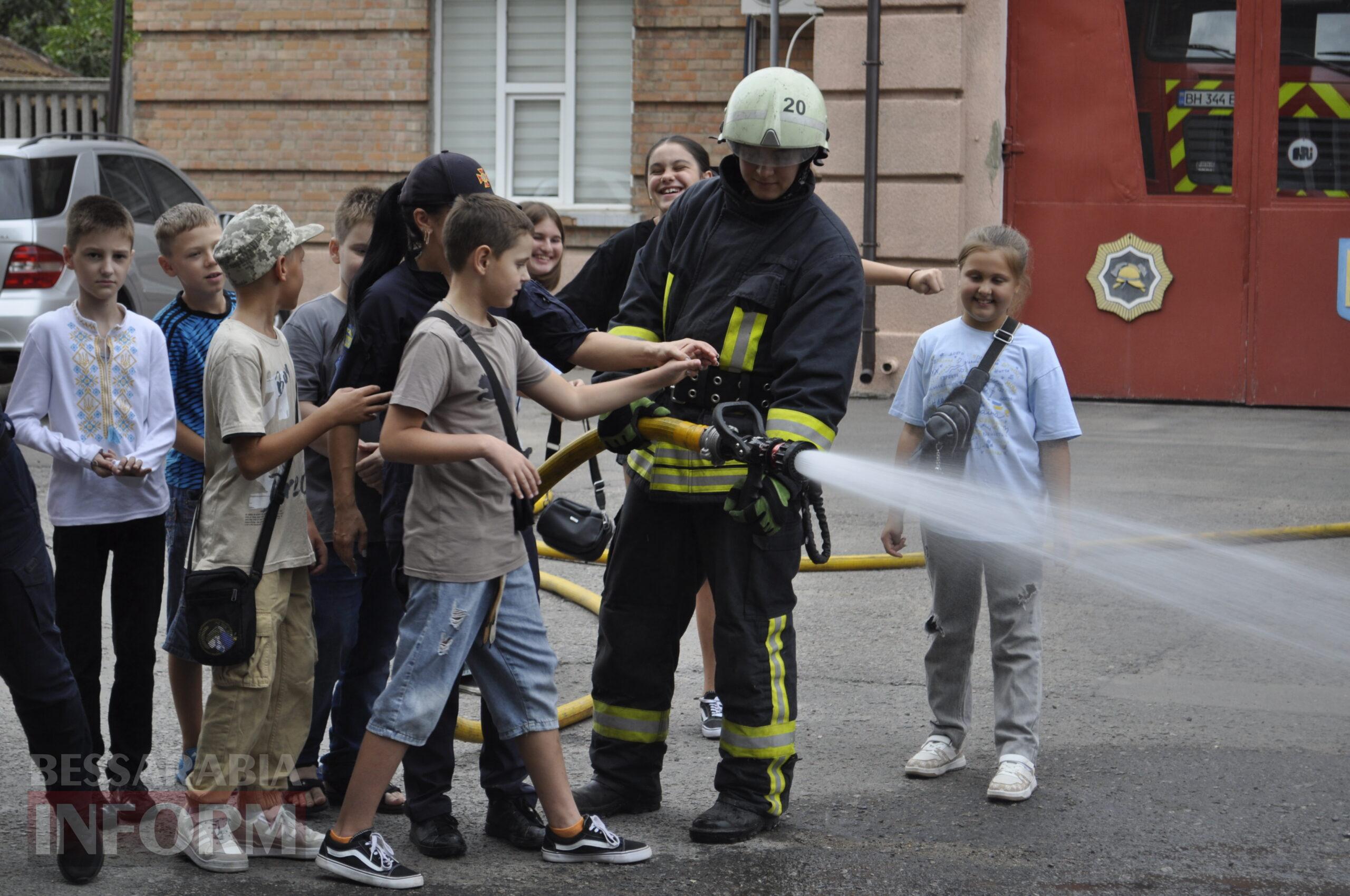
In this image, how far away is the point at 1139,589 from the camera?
643 cm

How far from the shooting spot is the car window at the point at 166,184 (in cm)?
1192

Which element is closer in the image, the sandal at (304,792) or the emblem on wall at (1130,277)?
the sandal at (304,792)

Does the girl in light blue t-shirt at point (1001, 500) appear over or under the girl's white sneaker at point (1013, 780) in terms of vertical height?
over

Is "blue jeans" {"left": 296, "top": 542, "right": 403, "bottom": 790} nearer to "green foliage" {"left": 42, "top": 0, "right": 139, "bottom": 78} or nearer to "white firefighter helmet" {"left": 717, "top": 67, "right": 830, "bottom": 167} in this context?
"white firefighter helmet" {"left": 717, "top": 67, "right": 830, "bottom": 167}

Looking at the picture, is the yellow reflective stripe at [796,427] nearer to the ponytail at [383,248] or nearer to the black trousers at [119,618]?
the ponytail at [383,248]

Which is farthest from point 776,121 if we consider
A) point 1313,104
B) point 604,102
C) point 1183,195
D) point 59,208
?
point 604,102

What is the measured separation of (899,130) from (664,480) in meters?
7.69

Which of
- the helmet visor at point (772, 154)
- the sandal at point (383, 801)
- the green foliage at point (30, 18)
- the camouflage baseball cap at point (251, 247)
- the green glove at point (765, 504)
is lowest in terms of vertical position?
the sandal at point (383, 801)

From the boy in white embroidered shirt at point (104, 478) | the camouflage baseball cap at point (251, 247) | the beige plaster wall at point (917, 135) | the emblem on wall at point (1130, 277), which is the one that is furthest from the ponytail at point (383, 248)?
the emblem on wall at point (1130, 277)

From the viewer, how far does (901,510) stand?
4570 mm

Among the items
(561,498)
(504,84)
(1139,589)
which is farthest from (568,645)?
(504,84)

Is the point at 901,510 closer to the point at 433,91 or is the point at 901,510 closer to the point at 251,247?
the point at 251,247

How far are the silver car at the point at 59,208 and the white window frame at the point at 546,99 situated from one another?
277 cm

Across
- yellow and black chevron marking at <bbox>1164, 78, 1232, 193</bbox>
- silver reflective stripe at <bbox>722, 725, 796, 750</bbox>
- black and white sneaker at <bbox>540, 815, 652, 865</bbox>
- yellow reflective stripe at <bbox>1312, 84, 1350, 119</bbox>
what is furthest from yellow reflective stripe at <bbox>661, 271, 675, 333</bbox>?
yellow reflective stripe at <bbox>1312, 84, 1350, 119</bbox>
